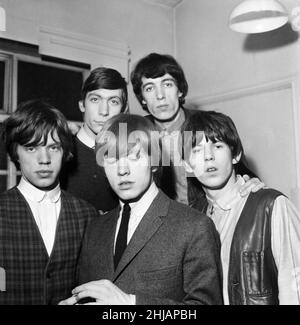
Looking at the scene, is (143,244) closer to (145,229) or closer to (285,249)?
(145,229)

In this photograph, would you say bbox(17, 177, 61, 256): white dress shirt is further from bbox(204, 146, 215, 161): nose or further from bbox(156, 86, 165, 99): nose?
bbox(156, 86, 165, 99): nose

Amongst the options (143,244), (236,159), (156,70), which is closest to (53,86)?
(156,70)

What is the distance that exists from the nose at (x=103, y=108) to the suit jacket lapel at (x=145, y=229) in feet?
1.39

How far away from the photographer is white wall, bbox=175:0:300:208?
1688 millimetres

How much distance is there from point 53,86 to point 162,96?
1.92 ft

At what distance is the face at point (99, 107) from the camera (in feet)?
3.75

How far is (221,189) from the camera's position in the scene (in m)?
0.95

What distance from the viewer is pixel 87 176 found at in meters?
1.14

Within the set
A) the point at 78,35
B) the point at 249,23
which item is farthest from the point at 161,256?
the point at 78,35

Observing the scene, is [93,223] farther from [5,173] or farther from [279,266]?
[5,173]

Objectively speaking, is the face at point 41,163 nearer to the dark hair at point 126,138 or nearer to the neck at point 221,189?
the dark hair at point 126,138

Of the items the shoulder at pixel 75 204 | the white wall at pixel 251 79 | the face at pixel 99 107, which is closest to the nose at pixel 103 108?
the face at pixel 99 107

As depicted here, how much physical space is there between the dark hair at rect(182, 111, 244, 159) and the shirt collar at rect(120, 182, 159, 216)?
20 centimetres
